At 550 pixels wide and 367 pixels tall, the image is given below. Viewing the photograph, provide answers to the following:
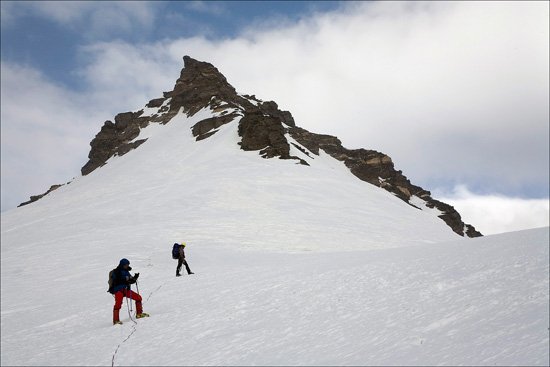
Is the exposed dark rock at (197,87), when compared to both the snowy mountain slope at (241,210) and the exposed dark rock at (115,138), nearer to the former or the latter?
the exposed dark rock at (115,138)

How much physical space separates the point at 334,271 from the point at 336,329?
16.5ft

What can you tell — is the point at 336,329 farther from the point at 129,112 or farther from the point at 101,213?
the point at 129,112

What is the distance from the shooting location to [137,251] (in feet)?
83.2

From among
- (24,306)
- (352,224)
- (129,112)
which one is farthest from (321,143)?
(24,306)

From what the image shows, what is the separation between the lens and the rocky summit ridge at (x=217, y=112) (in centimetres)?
10212

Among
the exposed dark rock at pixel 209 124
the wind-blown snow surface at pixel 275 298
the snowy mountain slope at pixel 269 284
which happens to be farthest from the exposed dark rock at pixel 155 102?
the wind-blown snow surface at pixel 275 298

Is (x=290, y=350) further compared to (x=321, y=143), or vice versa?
(x=321, y=143)

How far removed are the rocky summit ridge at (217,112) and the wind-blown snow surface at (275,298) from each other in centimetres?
6047

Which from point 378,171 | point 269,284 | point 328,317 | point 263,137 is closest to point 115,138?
point 263,137

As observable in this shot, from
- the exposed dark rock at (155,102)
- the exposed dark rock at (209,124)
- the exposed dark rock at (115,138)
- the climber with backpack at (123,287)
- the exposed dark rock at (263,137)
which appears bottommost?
the climber with backpack at (123,287)

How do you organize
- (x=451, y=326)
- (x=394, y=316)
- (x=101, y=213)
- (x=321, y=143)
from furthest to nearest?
(x=321, y=143), (x=101, y=213), (x=394, y=316), (x=451, y=326)

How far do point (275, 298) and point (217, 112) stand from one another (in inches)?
3045

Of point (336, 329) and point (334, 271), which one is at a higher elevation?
point (334, 271)

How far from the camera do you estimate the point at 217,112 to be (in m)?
86.0
